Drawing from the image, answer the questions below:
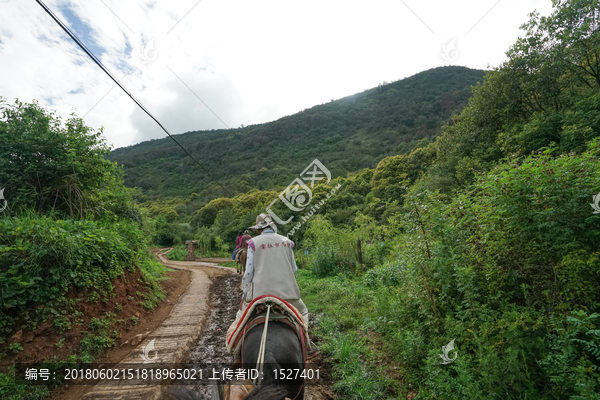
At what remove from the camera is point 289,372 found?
99.0 inches

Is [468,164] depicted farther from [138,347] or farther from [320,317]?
[138,347]

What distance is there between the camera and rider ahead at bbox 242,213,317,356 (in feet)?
10.9

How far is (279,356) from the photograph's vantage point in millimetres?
2514

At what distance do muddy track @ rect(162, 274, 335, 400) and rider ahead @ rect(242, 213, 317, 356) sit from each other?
45.4 inches

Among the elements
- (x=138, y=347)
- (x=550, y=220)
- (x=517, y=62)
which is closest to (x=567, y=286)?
(x=550, y=220)

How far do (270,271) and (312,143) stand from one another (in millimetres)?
51467

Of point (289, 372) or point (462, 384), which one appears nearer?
point (289, 372)

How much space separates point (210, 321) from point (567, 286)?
6822mm

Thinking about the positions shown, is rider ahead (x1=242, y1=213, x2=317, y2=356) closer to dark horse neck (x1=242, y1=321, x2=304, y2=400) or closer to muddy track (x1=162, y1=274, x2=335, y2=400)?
dark horse neck (x1=242, y1=321, x2=304, y2=400)
